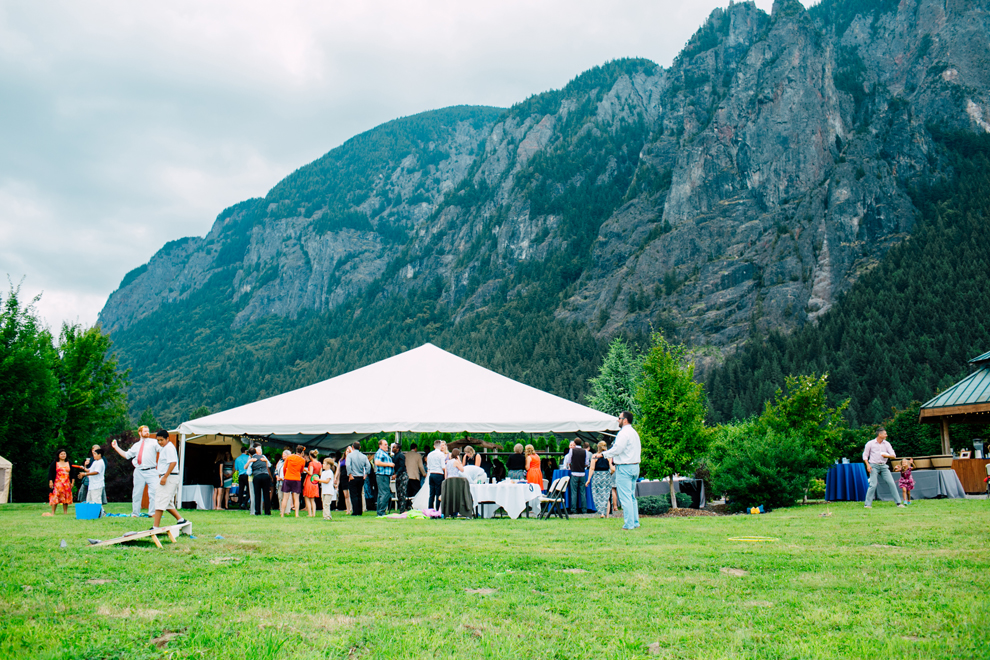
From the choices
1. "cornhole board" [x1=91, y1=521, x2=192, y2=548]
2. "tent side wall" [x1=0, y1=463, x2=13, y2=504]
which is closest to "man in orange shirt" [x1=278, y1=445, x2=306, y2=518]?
"cornhole board" [x1=91, y1=521, x2=192, y2=548]

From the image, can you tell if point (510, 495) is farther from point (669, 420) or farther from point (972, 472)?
point (972, 472)

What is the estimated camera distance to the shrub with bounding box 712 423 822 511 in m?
14.8

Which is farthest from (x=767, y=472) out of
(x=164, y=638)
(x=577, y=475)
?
(x=164, y=638)

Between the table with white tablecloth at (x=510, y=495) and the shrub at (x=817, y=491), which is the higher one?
the table with white tablecloth at (x=510, y=495)

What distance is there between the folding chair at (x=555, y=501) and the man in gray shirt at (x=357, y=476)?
4101 millimetres

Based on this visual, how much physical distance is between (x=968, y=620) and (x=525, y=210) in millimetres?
161181

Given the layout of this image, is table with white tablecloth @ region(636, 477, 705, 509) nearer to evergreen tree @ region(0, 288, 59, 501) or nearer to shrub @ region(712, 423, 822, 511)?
shrub @ region(712, 423, 822, 511)

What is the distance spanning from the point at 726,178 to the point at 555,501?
409 ft

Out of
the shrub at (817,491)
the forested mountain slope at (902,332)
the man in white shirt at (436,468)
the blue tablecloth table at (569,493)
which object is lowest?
the shrub at (817,491)

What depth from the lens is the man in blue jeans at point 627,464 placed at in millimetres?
10469

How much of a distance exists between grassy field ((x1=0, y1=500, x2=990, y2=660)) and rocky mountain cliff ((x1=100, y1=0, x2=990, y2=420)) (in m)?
102

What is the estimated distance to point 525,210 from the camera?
162500 mm

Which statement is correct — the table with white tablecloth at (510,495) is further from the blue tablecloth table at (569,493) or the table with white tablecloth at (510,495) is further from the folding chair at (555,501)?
the blue tablecloth table at (569,493)

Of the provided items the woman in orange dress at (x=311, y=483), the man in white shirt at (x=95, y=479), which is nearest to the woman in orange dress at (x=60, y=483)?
the man in white shirt at (x=95, y=479)
